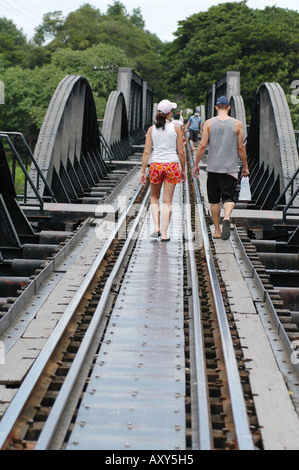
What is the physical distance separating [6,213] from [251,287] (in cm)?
391

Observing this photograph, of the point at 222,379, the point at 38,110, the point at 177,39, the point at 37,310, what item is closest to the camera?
the point at 222,379

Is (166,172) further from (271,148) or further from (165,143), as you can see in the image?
(271,148)

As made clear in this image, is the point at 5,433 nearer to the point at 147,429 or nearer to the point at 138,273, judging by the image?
the point at 147,429

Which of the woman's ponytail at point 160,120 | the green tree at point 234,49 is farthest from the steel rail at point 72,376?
the green tree at point 234,49

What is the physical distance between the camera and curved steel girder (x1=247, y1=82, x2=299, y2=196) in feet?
46.0

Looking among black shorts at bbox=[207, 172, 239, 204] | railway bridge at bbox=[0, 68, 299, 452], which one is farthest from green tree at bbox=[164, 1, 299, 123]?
black shorts at bbox=[207, 172, 239, 204]

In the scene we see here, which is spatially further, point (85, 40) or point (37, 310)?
point (85, 40)

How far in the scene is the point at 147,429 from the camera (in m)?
4.50

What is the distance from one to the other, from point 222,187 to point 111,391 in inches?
195

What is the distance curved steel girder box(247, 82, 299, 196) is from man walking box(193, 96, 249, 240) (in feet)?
13.8

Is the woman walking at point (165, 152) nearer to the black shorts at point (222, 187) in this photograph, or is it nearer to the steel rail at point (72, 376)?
the black shorts at point (222, 187)

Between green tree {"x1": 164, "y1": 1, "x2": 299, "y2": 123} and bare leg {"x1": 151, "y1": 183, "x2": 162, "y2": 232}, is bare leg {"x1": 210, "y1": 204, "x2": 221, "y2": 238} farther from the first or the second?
green tree {"x1": 164, "y1": 1, "x2": 299, "y2": 123}

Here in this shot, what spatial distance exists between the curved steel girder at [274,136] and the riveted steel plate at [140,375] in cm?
661
